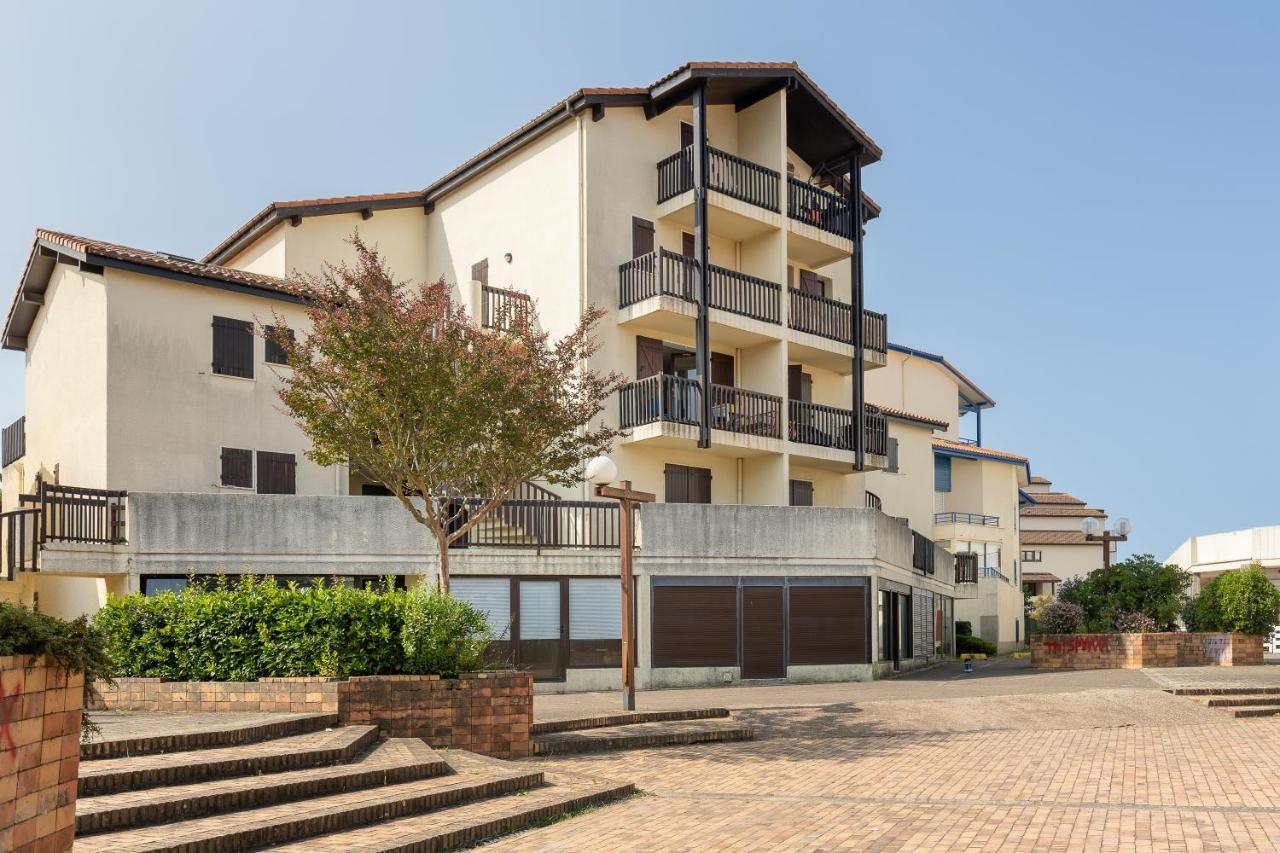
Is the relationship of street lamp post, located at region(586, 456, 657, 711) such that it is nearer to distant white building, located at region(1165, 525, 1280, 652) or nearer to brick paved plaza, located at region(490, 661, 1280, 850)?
brick paved plaza, located at region(490, 661, 1280, 850)

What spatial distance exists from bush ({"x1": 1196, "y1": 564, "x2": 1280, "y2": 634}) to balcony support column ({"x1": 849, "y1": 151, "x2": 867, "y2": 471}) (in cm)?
865

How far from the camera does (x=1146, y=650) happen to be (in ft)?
86.6

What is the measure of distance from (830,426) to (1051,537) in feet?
118

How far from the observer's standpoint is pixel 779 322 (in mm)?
29547

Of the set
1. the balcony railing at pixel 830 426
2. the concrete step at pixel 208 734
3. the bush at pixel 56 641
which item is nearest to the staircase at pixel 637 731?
the concrete step at pixel 208 734

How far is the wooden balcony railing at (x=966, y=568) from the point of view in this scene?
39312mm

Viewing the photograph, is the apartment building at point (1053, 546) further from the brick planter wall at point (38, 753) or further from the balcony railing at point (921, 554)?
the brick planter wall at point (38, 753)

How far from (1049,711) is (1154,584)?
11.8 m

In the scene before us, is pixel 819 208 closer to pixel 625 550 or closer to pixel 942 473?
pixel 625 550

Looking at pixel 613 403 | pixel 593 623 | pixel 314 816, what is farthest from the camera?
pixel 613 403

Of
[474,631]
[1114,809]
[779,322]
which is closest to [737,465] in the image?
[779,322]

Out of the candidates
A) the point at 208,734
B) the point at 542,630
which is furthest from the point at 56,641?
the point at 542,630

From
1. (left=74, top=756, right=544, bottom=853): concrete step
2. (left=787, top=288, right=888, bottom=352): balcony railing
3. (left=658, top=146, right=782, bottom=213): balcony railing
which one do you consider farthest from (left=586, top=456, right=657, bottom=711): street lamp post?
(left=787, top=288, right=888, bottom=352): balcony railing

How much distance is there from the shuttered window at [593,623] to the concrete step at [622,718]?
5721 mm
